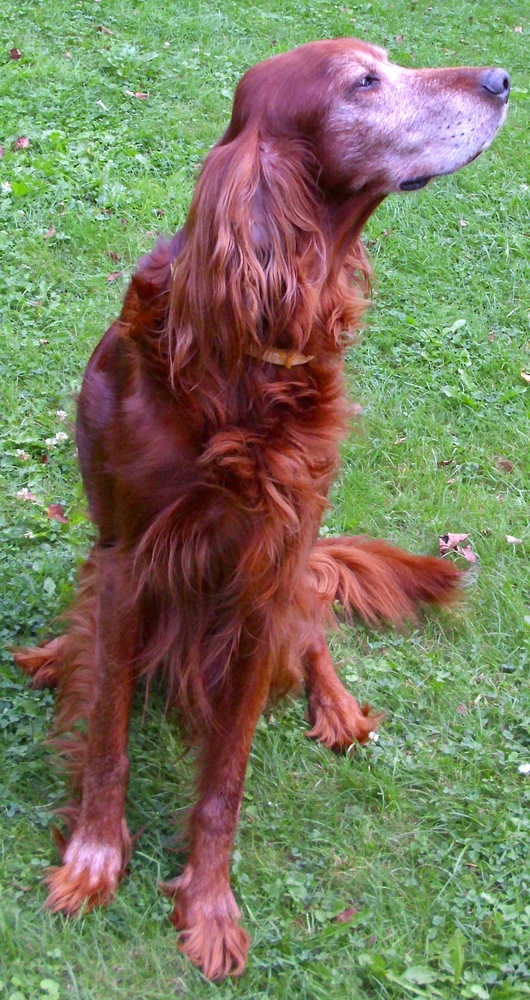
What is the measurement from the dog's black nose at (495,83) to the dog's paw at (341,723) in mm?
1715

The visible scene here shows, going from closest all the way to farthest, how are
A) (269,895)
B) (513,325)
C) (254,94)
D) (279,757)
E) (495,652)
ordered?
(254,94)
(269,895)
(279,757)
(495,652)
(513,325)

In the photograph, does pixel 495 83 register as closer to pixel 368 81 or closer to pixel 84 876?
pixel 368 81

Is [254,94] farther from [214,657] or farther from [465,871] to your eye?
[465,871]

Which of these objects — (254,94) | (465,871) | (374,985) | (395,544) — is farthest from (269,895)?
(254,94)

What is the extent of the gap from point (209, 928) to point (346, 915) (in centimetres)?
35

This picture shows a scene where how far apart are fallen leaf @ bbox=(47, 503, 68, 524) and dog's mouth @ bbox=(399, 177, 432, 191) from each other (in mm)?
1776

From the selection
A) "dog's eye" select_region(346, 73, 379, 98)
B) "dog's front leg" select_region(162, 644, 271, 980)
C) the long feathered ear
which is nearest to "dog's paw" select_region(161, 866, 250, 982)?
"dog's front leg" select_region(162, 644, 271, 980)

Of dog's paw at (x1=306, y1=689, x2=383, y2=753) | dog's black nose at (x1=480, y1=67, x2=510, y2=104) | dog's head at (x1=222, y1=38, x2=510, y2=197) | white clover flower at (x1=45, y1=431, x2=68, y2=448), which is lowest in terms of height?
dog's paw at (x1=306, y1=689, x2=383, y2=753)

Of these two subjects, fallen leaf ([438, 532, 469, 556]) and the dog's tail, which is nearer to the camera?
the dog's tail

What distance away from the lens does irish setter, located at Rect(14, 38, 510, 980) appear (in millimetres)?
2070

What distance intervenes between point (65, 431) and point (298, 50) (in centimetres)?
201

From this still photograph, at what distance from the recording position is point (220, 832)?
2.43 metres

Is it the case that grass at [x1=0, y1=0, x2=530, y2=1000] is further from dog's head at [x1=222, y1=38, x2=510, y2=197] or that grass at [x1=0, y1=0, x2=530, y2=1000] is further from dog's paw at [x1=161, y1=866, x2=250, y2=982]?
dog's head at [x1=222, y1=38, x2=510, y2=197]

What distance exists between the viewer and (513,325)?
16.0 feet
